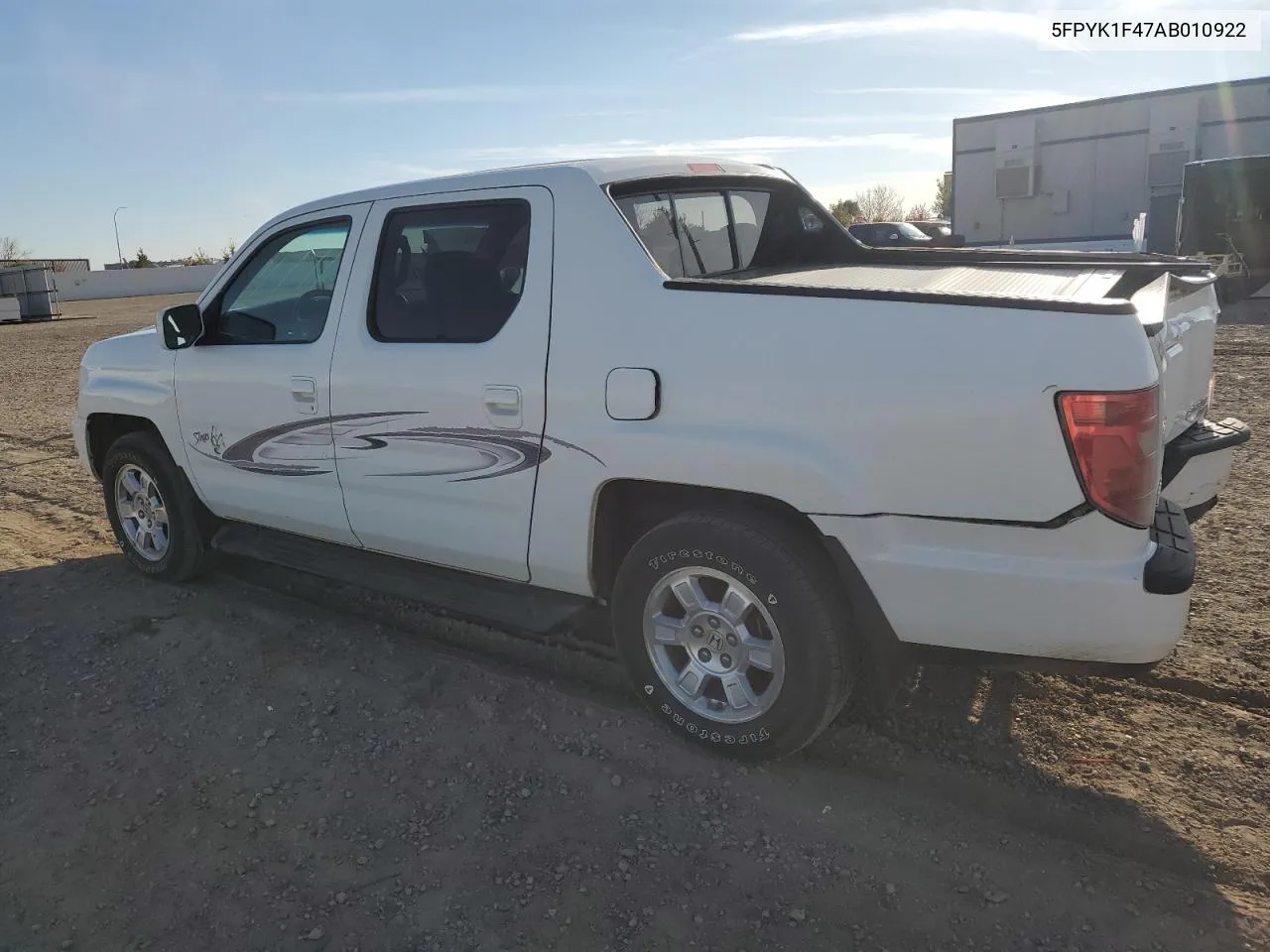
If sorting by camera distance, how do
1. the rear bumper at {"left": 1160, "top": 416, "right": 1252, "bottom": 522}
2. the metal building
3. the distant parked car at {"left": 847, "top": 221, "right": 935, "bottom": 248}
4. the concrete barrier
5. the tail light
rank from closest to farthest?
the tail light < the rear bumper at {"left": 1160, "top": 416, "right": 1252, "bottom": 522} < the metal building < the distant parked car at {"left": 847, "top": 221, "right": 935, "bottom": 248} < the concrete barrier

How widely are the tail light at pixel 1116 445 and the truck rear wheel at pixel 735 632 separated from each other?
84 centimetres

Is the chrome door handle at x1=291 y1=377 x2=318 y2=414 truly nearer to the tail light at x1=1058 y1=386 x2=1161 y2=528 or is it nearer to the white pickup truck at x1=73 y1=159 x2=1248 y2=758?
the white pickup truck at x1=73 y1=159 x2=1248 y2=758

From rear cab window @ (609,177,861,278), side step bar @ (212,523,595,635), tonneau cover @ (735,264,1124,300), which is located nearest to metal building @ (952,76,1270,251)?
rear cab window @ (609,177,861,278)

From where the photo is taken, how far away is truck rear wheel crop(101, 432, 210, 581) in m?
5.25

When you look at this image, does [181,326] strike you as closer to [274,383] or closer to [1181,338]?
[274,383]

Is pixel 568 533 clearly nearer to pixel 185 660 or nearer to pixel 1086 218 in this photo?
pixel 185 660

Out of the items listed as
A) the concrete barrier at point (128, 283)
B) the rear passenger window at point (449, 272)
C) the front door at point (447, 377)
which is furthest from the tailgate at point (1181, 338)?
the concrete barrier at point (128, 283)

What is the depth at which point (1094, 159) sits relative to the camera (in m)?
23.5

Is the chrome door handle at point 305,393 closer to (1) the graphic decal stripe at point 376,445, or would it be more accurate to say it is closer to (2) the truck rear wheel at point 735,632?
(1) the graphic decal stripe at point 376,445

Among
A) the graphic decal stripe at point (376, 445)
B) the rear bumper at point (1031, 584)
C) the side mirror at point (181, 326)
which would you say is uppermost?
the side mirror at point (181, 326)

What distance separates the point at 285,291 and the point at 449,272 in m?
1.11

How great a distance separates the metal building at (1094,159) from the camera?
71.3ft

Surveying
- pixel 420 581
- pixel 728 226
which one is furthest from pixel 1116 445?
pixel 420 581

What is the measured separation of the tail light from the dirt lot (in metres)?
1.04
